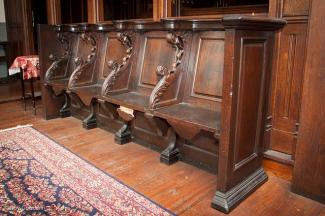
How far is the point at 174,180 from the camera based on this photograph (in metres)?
2.32

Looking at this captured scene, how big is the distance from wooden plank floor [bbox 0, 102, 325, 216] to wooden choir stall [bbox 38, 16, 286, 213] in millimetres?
91

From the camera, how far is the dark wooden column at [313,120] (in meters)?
1.87

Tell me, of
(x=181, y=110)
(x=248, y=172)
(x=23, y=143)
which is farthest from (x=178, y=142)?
(x=23, y=143)

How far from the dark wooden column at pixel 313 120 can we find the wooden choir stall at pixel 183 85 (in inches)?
10.3

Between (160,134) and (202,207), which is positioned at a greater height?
(160,134)

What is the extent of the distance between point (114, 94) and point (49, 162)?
860 mm

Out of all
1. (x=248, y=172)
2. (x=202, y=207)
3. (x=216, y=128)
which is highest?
(x=216, y=128)

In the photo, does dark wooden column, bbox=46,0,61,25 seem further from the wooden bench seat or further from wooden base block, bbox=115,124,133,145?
the wooden bench seat

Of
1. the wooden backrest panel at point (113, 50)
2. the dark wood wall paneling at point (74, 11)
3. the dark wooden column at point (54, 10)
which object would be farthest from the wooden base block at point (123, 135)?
the dark wood wall paneling at point (74, 11)

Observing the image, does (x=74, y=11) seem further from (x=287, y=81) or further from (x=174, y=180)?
(x=287, y=81)

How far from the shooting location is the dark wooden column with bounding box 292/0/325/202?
1871 millimetres

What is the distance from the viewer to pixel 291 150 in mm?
2279

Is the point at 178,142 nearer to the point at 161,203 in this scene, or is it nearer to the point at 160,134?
the point at 160,134

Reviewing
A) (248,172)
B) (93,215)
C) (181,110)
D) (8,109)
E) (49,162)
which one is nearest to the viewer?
(93,215)
